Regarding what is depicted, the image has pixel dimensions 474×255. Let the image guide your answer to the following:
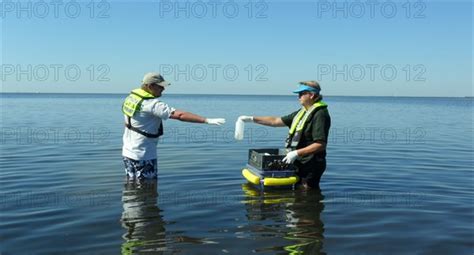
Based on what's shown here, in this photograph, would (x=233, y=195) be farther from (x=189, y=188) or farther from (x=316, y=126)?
(x=316, y=126)

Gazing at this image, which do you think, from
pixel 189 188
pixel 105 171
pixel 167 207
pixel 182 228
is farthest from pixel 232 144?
pixel 182 228

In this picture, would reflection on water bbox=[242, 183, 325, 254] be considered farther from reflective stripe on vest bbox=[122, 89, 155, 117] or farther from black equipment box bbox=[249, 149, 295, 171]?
reflective stripe on vest bbox=[122, 89, 155, 117]

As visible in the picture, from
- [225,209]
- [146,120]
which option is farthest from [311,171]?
[146,120]

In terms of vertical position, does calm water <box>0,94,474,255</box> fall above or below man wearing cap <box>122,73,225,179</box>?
below

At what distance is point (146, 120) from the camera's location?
750cm

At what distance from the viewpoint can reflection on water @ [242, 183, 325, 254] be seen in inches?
233

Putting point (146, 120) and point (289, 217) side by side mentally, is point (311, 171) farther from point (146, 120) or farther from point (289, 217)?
point (146, 120)

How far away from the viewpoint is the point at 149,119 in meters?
7.51

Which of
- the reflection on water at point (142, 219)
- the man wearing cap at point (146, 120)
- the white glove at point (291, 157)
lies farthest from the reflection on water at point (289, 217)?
the man wearing cap at point (146, 120)

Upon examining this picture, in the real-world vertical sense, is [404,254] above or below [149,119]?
below

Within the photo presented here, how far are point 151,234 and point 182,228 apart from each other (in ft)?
1.60

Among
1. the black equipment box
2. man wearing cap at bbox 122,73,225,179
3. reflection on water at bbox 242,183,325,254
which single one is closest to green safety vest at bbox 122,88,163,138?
man wearing cap at bbox 122,73,225,179

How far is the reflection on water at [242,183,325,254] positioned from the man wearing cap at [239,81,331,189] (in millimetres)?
419

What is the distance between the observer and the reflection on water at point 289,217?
5908 millimetres
